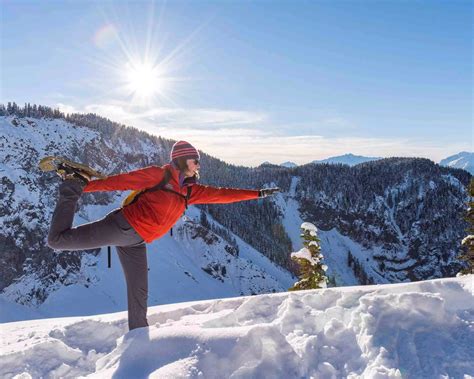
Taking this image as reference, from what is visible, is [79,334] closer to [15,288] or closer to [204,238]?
[15,288]

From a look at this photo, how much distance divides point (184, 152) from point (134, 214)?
1.06 meters

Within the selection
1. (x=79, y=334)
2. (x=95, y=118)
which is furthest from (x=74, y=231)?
(x=95, y=118)

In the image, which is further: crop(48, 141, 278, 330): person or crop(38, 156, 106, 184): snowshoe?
crop(38, 156, 106, 184): snowshoe

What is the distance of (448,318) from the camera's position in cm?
416

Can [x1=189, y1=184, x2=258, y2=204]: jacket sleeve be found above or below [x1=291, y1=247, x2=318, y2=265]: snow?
above

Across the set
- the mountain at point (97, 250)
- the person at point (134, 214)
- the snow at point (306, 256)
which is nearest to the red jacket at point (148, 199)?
the person at point (134, 214)

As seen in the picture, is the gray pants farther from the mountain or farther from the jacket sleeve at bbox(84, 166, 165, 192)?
the mountain

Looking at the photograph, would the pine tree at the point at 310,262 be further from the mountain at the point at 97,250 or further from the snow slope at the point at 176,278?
the snow slope at the point at 176,278

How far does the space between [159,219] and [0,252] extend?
8824cm

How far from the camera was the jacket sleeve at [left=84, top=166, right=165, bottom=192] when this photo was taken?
4.93 meters

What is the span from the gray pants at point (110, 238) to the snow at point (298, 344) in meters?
0.52

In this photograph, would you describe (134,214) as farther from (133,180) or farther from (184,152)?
(184,152)

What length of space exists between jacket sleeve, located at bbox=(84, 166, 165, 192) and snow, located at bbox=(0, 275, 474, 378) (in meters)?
1.85

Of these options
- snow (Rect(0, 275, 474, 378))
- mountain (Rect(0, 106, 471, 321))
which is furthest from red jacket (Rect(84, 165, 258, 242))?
mountain (Rect(0, 106, 471, 321))
